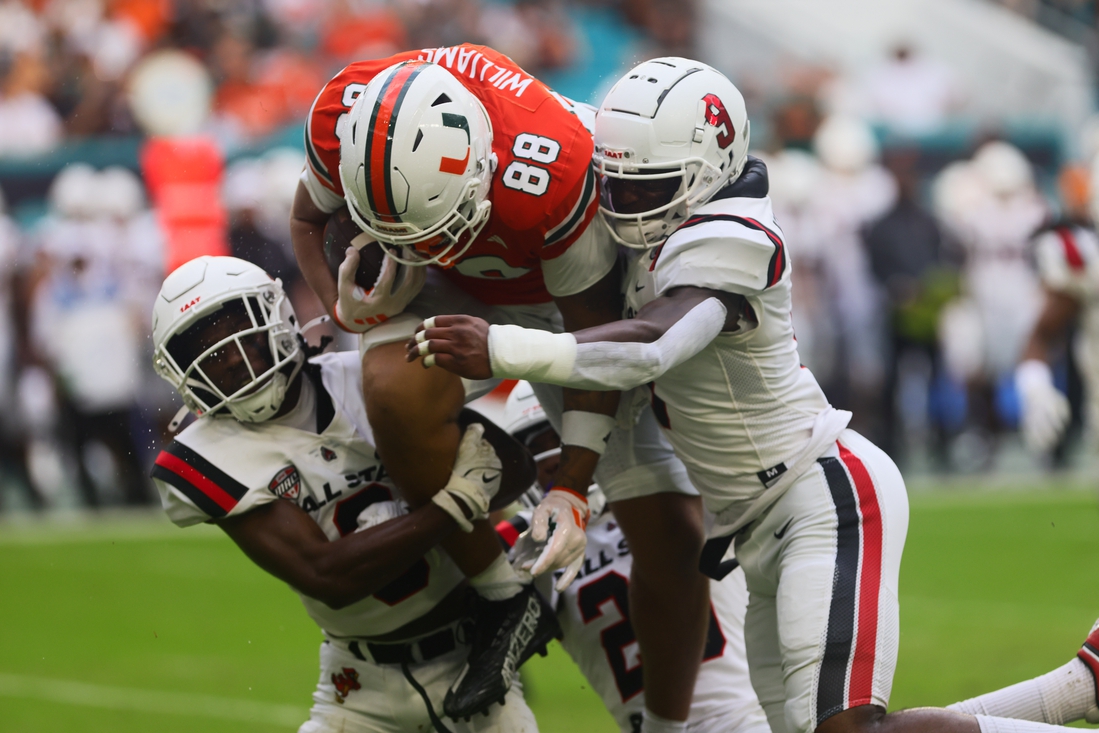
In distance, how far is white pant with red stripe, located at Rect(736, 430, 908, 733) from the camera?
3.02 meters

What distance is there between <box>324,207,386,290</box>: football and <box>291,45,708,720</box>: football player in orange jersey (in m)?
0.05

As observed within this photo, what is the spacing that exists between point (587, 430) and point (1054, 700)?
141cm

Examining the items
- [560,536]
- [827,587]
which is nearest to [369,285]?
[560,536]

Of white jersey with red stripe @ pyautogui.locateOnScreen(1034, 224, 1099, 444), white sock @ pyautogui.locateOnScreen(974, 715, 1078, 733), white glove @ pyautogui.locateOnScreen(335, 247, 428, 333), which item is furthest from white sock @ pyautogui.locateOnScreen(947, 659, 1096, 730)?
white jersey with red stripe @ pyautogui.locateOnScreen(1034, 224, 1099, 444)

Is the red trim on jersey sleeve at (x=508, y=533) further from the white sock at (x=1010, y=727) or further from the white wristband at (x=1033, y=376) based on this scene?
the white wristband at (x=1033, y=376)

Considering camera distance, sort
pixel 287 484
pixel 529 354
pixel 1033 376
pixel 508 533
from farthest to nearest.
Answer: pixel 1033 376
pixel 508 533
pixel 287 484
pixel 529 354

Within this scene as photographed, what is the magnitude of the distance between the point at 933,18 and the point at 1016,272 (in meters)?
5.61

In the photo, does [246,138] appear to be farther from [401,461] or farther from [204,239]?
[401,461]

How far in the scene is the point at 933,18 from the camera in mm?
16172

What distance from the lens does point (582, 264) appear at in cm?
340

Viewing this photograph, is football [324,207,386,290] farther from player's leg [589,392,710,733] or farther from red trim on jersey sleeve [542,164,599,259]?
player's leg [589,392,710,733]

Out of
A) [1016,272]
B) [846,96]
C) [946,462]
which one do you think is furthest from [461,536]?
[846,96]

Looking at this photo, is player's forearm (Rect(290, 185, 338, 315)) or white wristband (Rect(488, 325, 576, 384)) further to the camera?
player's forearm (Rect(290, 185, 338, 315))

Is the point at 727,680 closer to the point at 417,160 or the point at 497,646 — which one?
the point at 497,646
